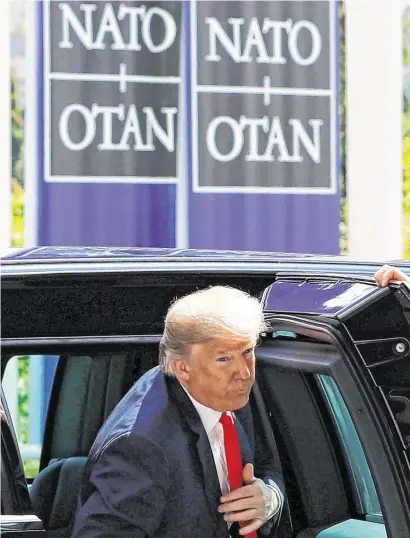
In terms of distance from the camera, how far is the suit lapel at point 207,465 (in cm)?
227

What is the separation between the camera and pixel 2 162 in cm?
670

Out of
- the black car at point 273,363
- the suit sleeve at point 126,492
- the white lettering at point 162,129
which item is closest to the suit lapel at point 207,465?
the suit sleeve at point 126,492

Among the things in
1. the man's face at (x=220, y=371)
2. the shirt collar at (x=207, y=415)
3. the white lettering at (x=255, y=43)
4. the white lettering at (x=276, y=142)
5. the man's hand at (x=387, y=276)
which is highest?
the white lettering at (x=255, y=43)

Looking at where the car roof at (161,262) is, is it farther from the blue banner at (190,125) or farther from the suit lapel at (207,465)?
the blue banner at (190,125)

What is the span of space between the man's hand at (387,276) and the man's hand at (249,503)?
492 mm

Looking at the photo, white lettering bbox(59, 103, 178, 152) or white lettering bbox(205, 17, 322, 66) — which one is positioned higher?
white lettering bbox(205, 17, 322, 66)

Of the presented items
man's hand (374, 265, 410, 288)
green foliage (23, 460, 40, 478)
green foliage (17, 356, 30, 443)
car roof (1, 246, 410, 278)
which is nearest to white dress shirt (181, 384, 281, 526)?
car roof (1, 246, 410, 278)

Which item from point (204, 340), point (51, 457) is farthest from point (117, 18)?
point (204, 340)

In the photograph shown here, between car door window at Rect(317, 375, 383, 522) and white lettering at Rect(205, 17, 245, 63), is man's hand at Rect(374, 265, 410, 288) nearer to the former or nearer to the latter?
car door window at Rect(317, 375, 383, 522)

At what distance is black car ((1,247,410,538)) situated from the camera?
218 cm

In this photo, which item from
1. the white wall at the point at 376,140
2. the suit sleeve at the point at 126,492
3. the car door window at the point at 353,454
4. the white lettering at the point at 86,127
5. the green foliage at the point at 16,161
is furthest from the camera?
the green foliage at the point at 16,161

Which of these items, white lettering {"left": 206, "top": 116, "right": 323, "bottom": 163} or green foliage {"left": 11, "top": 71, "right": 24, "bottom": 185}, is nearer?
white lettering {"left": 206, "top": 116, "right": 323, "bottom": 163}

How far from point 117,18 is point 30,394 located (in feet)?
7.98

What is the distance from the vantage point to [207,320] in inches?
89.0
